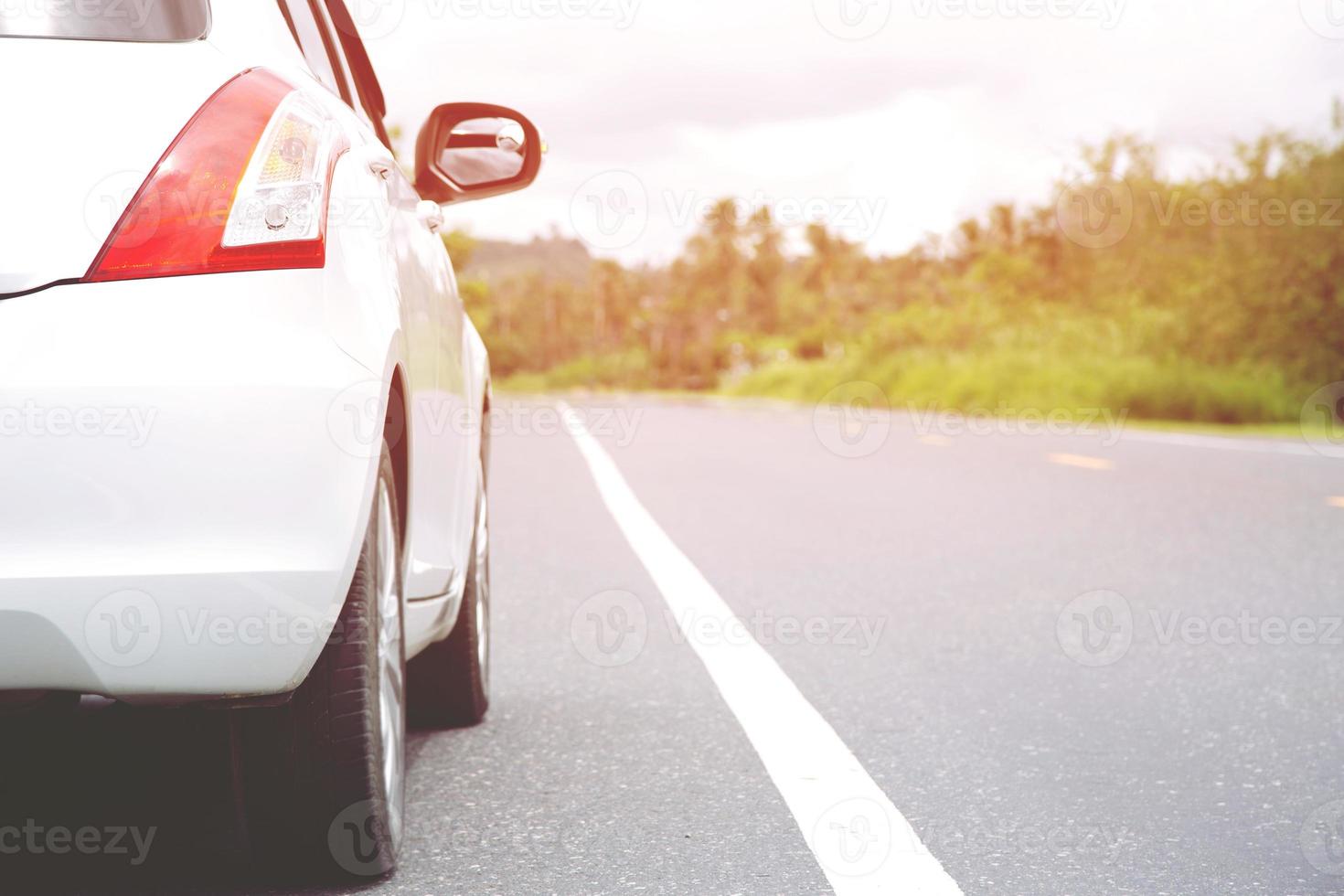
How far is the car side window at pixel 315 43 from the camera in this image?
9.90 feet

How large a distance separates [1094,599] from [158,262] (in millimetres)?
4674

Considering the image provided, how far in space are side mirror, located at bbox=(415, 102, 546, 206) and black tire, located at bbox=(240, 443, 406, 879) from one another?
1.27m

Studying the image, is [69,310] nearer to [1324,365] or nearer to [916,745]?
[916,745]

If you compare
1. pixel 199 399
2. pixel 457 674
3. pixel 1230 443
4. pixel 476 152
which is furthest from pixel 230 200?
pixel 1230 443

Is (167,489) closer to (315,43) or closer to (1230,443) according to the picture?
(315,43)

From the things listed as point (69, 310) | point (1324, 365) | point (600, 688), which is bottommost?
point (1324, 365)

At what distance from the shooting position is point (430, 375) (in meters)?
3.17

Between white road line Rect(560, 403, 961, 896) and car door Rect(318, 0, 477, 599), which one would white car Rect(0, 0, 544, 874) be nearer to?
car door Rect(318, 0, 477, 599)

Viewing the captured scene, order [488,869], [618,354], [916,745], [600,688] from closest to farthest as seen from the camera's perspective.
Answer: [488,869] → [916,745] → [600,688] → [618,354]

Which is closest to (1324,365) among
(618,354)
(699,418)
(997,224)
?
(699,418)

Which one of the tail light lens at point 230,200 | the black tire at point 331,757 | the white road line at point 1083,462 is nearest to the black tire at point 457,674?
the black tire at point 331,757

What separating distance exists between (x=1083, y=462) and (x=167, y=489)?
485 inches

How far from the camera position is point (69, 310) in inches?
86.0

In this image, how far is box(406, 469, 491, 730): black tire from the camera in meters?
3.93
